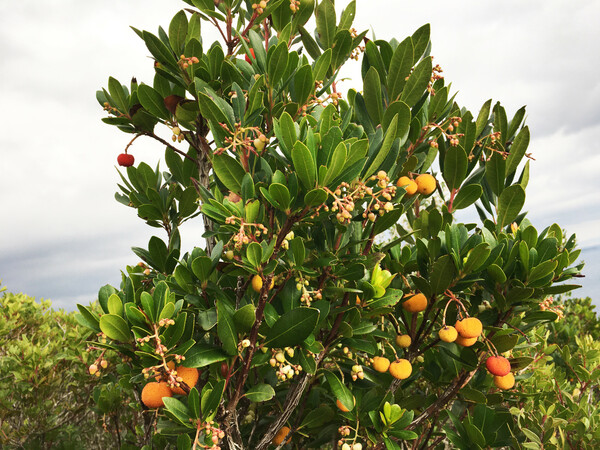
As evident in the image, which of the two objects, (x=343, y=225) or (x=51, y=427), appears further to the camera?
(x=51, y=427)

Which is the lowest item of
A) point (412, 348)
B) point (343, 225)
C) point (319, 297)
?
point (412, 348)

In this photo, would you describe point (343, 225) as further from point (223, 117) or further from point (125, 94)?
point (125, 94)

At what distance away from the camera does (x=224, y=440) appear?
208 cm

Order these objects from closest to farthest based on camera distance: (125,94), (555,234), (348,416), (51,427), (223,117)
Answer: (223,117)
(348,416)
(555,234)
(125,94)
(51,427)

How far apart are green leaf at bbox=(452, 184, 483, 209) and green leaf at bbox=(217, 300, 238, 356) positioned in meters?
1.46

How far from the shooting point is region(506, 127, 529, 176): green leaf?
261 centimetres

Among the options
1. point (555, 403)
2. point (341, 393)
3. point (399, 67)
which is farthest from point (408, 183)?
point (555, 403)

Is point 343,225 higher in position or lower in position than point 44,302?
lower

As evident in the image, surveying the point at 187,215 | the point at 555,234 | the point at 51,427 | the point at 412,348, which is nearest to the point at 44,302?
the point at 51,427

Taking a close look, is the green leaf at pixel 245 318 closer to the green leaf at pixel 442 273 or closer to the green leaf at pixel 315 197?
the green leaf at pixel 315 197

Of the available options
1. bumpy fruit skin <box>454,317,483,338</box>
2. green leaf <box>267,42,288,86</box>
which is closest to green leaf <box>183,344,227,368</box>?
bumpy fruit skin <box>454,317,483,338</box>

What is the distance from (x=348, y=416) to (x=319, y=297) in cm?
83

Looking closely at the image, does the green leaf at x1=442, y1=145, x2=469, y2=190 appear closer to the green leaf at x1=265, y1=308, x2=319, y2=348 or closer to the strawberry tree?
the strawberry tree

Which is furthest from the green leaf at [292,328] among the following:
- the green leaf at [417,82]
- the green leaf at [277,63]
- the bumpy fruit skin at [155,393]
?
the green leaf at [417,82]
